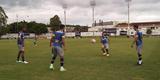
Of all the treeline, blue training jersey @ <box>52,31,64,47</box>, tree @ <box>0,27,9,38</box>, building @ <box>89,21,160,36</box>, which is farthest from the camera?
the treeline

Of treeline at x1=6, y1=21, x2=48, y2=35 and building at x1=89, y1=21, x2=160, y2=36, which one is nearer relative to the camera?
building at x1=89, y1=21, x2=160, y2=36

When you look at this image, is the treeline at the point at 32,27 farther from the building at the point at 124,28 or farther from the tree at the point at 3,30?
the building at the point at 124,28

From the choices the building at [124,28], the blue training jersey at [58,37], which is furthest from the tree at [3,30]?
the blue training jersey at [58,37]

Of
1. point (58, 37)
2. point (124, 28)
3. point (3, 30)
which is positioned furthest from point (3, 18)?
point (58, 37)

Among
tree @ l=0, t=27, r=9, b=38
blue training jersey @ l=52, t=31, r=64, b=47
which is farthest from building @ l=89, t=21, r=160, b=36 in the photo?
blue training jersey @ l=52, t=31, r=64, b=47

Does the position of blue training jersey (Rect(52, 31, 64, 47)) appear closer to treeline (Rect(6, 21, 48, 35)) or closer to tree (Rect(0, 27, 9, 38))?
tree (Rect(0, 27, 9, 38))

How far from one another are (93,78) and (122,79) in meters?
1.13

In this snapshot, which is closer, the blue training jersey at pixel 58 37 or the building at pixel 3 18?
the blue training jersey at pixel 58 37

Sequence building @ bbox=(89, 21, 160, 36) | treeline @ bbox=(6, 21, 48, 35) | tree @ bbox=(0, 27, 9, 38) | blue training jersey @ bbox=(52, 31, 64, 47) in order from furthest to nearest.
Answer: treeline @ bbox=(6, 21, 48, 35)
tree @ bbox=(0, 27, 9, 38)
building @ bbox=(89, 21, 160, 36)
blue training jersey @ bbox=(52, 31, 64, 47)

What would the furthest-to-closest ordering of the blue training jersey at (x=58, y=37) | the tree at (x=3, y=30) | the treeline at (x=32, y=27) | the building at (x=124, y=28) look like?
the treeline at (x=32, y=27) < the tree at (x=3, y=30) < the building at (x=124, y=28) < the blue training jersey at (x=58, y=37)

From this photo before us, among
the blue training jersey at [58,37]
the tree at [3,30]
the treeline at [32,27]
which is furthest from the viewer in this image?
the treeline at [32,27]

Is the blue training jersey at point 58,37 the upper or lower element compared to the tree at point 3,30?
upper

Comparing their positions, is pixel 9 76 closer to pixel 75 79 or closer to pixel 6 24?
pixel 75 79

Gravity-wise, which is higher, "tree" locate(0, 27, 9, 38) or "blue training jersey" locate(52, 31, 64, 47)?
"blue training jersey" locate(52, 31, 64, 47)
